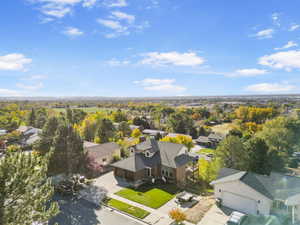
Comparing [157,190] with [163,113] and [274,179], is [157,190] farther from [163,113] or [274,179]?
[163,113]

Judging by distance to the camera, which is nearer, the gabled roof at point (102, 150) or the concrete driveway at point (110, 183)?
the concrete driveway at point (110, 183)

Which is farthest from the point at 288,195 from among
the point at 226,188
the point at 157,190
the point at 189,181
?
the point at 157,190

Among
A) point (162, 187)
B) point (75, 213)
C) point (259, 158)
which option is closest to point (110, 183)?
point (162, 187)

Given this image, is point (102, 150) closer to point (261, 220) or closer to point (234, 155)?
point (234, 155)

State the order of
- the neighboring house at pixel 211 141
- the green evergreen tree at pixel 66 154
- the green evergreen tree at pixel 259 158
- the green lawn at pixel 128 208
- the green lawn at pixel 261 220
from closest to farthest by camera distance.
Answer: the green lawn at pixel 261 220 < the green lawn at pixel 128 208 < the green evergreen tree at pixel 66 154 < the green evergreen tree at pixel 259 158 < the neighboring house at pixel 211 141

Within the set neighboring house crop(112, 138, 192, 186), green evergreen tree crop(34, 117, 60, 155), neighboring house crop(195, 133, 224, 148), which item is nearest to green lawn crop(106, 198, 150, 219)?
neighboring house crop(112, 138, 192, 186)

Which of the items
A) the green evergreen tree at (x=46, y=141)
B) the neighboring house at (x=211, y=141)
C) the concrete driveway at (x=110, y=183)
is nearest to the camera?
the concrete driveway at (x=110, y=183)

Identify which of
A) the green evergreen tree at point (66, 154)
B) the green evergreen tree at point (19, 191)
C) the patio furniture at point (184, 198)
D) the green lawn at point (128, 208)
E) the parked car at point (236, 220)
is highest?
the green evergreen tree at point (19, 191)

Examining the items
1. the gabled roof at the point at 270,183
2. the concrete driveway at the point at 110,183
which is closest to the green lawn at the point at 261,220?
the gabled roof at the point at 270,183

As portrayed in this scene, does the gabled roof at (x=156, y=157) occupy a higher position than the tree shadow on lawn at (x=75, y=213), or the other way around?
the gabled roof at (x=156, y=157)

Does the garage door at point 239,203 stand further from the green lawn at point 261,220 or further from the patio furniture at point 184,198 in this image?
the patio furniture at point 184,198
